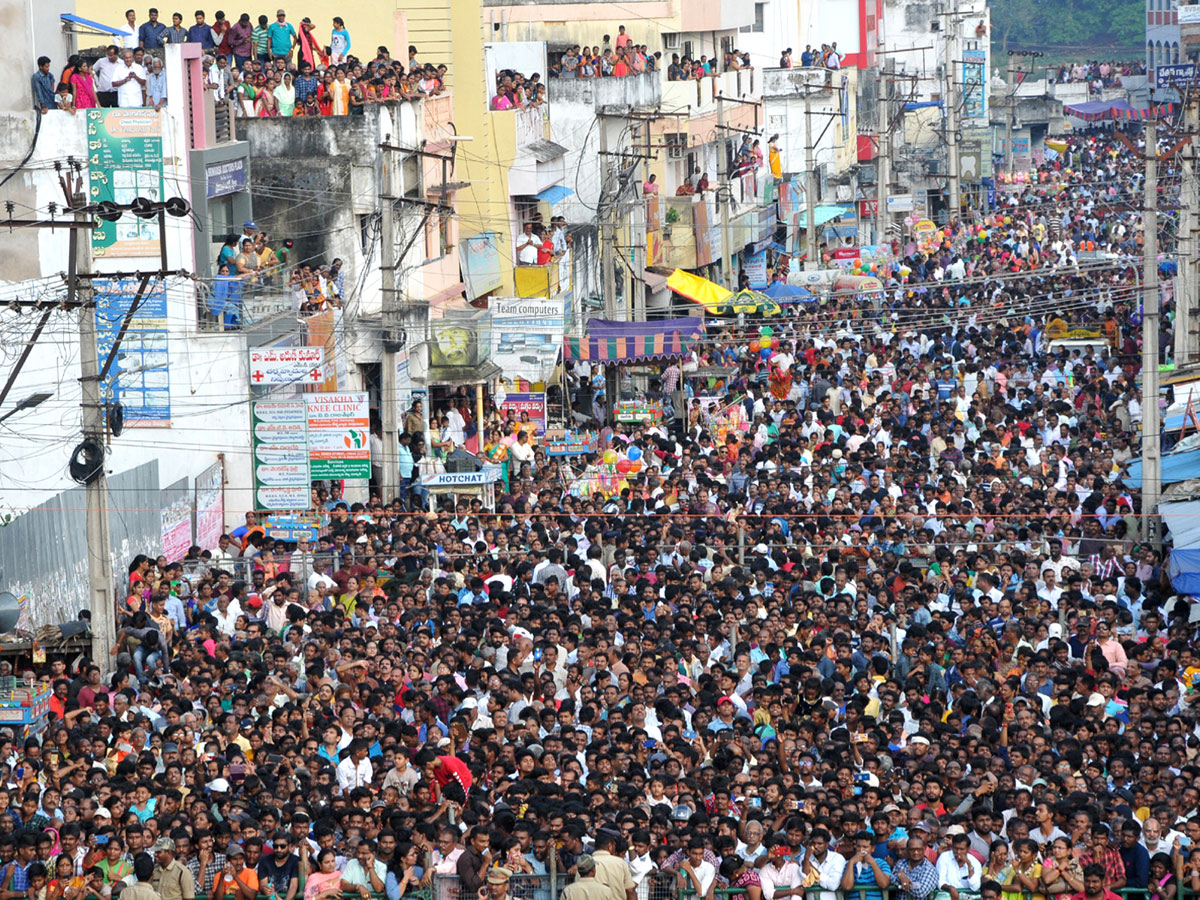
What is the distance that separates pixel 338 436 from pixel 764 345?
43.0 feet

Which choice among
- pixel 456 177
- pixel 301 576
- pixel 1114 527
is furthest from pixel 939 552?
pixel 456 177

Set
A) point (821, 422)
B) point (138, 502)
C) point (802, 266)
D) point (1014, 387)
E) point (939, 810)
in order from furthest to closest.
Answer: point (802, 266), point (1014, 387), point (821, 422), point (138, 502), point (939, 810)

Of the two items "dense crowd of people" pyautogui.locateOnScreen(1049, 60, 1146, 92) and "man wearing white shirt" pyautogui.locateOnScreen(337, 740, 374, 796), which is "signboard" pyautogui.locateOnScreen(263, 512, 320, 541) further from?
"dense crowd of people" pyautogui.locateOnScreen(1049, 60, 1146, 92)

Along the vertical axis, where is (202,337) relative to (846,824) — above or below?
above

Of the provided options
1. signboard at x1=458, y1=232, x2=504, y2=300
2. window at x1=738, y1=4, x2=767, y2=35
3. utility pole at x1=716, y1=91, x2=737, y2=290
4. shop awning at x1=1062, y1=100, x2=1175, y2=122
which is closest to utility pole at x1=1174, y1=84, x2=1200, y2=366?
signboard at x1=458, y1=232, x2=504, y2=300

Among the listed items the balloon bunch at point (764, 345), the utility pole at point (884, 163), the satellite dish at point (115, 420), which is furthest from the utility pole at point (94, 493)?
the utility pole at point (884, 163)

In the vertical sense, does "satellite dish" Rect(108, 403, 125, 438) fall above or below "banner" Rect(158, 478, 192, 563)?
above

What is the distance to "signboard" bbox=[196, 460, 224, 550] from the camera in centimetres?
2312

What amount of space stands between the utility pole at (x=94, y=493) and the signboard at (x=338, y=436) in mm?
4984

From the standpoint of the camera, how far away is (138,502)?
69.3 feet

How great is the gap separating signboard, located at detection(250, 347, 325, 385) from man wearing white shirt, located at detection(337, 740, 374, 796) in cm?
1093

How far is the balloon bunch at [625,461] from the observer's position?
81.5 feet

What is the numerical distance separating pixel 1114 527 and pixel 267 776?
10.3 m

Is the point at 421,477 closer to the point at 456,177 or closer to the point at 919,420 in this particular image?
the point at 919,420
